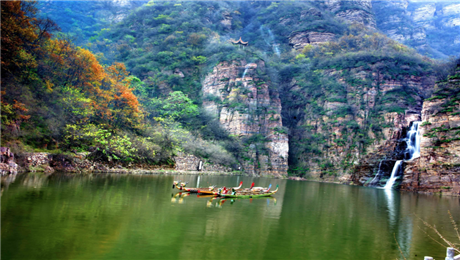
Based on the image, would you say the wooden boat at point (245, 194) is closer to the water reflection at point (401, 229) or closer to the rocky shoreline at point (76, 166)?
the water reflection at point (401, 229)

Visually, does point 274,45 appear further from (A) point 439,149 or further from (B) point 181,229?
(B) point 181,229

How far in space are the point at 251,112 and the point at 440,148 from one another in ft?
84.5

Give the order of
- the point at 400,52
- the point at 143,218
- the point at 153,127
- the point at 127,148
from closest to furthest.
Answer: the point at 143,218
the point at 127,148
the point at 153,127
the point at 400,52

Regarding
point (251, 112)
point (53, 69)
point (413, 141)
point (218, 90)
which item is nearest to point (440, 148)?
point (413, 141)

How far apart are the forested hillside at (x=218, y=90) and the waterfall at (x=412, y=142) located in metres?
1.37

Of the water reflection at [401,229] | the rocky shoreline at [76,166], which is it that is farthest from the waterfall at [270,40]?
the water reflection at [401,229]

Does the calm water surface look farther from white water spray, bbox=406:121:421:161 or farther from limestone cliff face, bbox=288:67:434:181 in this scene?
limestone cliff face, bbox=288:67:434:181

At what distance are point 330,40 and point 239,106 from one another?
29.5 m

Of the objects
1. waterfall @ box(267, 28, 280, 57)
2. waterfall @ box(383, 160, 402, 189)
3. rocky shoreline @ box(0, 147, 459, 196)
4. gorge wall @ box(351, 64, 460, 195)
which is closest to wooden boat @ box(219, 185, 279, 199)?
rocky shoreline @ box(0, 147, 459, 196)

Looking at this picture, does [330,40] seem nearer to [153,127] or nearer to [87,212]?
[153,127]

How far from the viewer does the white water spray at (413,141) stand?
37.6m

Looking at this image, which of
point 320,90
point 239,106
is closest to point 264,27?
point 320,90

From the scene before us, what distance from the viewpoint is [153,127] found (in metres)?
36.8

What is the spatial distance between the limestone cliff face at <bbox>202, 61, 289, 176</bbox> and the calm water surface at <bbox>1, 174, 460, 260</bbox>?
104 ft
